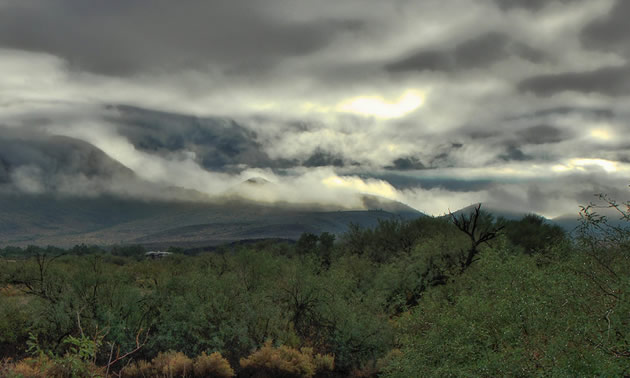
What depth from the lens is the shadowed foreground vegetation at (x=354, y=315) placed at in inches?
535

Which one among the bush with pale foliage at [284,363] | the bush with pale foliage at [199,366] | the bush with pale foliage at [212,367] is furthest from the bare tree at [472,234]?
the bush with pale foliage at [199,366]

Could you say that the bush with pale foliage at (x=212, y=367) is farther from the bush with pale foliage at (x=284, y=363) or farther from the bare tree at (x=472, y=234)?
the bare tree at (x=472, y=234)

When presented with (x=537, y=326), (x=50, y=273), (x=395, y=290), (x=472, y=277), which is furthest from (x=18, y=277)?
(x=537, y=326)

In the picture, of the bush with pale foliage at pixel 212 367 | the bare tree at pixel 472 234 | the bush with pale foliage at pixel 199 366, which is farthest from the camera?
the bare tree at pixel 472 234

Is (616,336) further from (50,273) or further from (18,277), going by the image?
(18,277)

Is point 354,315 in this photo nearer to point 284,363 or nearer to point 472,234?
point 284,363

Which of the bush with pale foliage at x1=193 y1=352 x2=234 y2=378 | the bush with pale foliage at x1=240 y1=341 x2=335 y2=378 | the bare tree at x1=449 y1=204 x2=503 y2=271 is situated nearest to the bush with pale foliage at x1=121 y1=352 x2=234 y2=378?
the bush with pale foliage at x1=193 y1=352 x2=234 y2=378

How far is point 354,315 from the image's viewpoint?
125 feet

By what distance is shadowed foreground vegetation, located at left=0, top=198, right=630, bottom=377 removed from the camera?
1359 centimetres

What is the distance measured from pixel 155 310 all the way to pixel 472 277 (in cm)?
2568

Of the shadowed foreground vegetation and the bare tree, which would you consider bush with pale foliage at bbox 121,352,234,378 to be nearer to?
the shadowed foreground vegetation

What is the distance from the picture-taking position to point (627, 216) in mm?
12492

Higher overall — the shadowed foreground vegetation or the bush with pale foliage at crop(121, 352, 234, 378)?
the shadowed foreground vegetation

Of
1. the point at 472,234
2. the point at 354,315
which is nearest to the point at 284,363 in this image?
the point at 354,315
